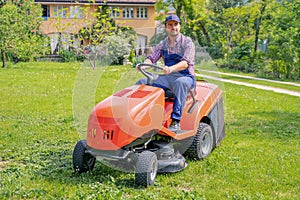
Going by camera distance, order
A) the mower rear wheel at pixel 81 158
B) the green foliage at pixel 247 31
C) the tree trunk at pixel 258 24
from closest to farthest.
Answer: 1. the mower rear wheel at pixel 81 158
2. the green foliage at pixel 247 31
3. the tree trunk at pixel 258 24

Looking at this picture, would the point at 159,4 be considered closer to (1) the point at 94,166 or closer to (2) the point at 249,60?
(2) the point at 249,60

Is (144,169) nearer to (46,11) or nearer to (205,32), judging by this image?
(205,32)

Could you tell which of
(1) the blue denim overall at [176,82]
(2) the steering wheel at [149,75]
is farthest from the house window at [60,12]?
(2) the steering wheel at [149,75]

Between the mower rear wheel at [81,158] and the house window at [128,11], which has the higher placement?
the house window at [128,11]

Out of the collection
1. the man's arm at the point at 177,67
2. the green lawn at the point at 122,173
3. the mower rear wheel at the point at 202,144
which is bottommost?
the green lawn at the point at 122,173

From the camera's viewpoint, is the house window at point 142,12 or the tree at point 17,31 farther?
the house window at point 142,12

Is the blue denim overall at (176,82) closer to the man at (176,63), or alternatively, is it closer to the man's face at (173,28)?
the man at (176,63)

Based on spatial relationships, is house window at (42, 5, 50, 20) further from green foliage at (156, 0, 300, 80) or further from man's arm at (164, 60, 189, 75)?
man's arm at (164, 60, 189, 75)

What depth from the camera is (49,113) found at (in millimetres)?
10016

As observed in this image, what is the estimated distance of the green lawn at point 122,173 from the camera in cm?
512

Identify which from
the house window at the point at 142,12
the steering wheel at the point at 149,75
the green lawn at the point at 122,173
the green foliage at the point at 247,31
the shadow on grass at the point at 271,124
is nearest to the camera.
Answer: the green lawn at the point at 122,173

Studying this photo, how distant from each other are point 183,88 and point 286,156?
6.50 ft

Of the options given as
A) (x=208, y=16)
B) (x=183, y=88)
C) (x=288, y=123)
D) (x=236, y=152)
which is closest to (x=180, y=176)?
(x=183, y=88)

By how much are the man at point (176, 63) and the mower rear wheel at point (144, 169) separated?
27.3 inches
